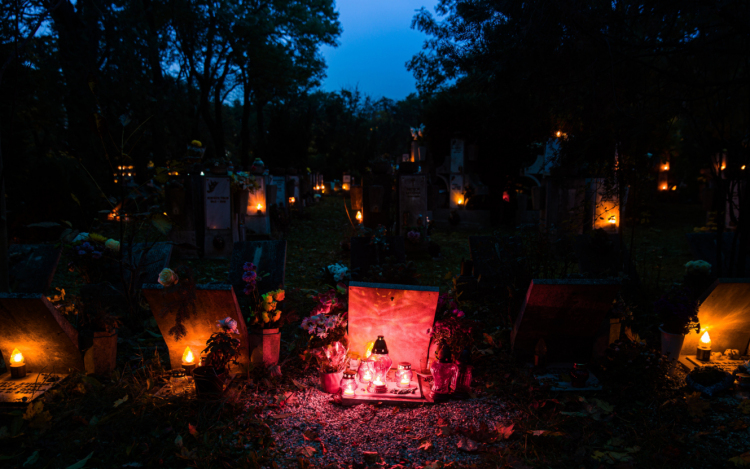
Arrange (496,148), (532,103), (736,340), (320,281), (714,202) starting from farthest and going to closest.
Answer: (496,148), (714,202), (320,281), (532,103), (736,340)

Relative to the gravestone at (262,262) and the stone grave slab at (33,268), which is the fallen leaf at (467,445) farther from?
the stone grave slab at (33,268)

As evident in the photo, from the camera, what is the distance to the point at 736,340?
16.6 feet

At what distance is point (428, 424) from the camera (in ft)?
12.5

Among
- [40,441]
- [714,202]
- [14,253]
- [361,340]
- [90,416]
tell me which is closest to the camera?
[40,441]

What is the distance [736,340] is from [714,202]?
541 inches

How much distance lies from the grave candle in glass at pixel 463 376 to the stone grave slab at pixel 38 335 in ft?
12.8

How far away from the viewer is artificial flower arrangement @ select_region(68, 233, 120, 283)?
603 centimetres

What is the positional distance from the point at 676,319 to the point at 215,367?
193 inches

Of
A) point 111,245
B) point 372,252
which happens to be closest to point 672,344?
point 372,252

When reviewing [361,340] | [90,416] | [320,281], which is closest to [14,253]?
[90,416]

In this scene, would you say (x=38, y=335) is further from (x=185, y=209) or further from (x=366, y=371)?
(x=185, y=209)

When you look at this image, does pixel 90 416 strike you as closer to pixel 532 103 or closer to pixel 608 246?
pixel 532 103

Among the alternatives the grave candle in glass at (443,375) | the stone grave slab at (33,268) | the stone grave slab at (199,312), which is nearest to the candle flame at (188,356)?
the stone grave slab at (199,312)

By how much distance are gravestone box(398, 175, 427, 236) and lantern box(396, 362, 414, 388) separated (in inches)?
349
